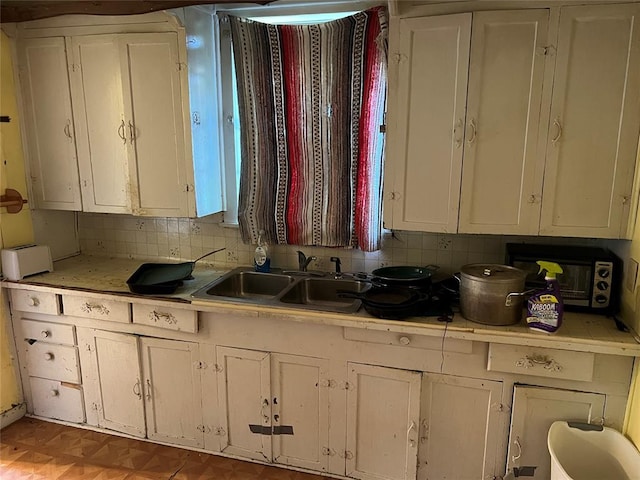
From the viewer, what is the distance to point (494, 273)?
2014mm

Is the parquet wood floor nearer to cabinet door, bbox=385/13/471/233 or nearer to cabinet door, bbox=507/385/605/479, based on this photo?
cabinet door, bbox=507/385/605/479

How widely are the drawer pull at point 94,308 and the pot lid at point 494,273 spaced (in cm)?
183

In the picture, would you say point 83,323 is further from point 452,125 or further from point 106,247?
point 452,125

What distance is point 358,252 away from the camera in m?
2.63

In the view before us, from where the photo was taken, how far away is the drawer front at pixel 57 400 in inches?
106

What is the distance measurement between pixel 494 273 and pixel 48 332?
2408mm

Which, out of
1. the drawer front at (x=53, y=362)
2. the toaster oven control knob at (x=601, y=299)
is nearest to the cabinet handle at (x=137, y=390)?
the drawer front at (x=53, y=362)

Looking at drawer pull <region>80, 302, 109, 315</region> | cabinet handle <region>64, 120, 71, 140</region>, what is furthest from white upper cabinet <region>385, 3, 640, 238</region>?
cabinet handle <region>64, 120, 71, 140</region>

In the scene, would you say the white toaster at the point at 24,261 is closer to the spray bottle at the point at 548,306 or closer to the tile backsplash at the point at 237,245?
the tile backsplash at the point at 237,245

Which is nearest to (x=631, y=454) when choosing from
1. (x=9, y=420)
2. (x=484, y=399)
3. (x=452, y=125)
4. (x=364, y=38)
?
(x=484, y=399)

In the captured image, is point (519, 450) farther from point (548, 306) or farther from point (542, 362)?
point (548, 306)

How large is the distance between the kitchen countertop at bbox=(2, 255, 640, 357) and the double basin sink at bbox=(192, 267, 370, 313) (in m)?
0.08

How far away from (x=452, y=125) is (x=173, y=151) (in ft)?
4.63

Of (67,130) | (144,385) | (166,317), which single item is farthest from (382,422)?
(67,130)
